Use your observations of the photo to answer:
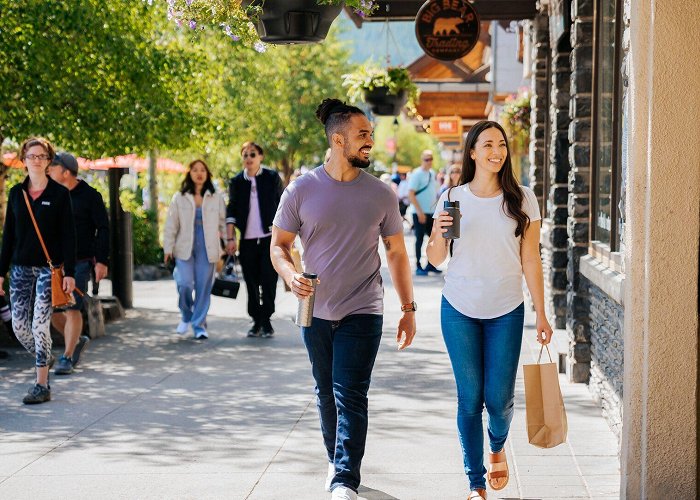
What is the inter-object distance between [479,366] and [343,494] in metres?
0.82

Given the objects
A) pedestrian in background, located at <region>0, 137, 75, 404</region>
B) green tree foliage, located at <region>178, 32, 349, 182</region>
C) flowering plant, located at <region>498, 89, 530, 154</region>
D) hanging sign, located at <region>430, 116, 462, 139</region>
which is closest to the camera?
pedestrian in background, located at <region>0, 137, 75, 404</region>

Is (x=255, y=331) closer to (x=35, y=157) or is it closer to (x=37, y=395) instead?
(x=37, y=395)

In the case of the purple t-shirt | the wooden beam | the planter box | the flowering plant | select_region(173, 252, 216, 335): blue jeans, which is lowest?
select_region(173, 252, 216, 335): blue jeans

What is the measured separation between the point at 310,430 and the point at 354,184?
227 cm

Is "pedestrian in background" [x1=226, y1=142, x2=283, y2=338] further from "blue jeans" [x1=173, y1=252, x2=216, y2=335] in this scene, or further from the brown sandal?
the brown sandal

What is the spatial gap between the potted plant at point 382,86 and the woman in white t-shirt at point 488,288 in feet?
30.7

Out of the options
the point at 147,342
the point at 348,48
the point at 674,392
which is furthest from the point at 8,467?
the point at 348,48

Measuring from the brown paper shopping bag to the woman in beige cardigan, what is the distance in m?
6.79

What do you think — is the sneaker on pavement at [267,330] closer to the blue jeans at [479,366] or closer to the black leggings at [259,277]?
the black leggings at [259,277]

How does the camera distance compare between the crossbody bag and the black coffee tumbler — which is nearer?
the black coffee tumbler

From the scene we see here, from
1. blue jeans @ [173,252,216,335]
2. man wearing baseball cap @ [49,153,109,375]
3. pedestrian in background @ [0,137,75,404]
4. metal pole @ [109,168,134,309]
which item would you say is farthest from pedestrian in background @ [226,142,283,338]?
pedestrian in background @ [0,137,75,404]

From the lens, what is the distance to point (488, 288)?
5516 mm

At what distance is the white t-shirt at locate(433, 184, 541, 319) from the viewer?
18.1ft

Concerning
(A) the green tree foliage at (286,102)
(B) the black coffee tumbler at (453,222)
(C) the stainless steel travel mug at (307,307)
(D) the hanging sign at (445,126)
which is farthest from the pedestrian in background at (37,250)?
(A) the green tree foliage at (286,102)
